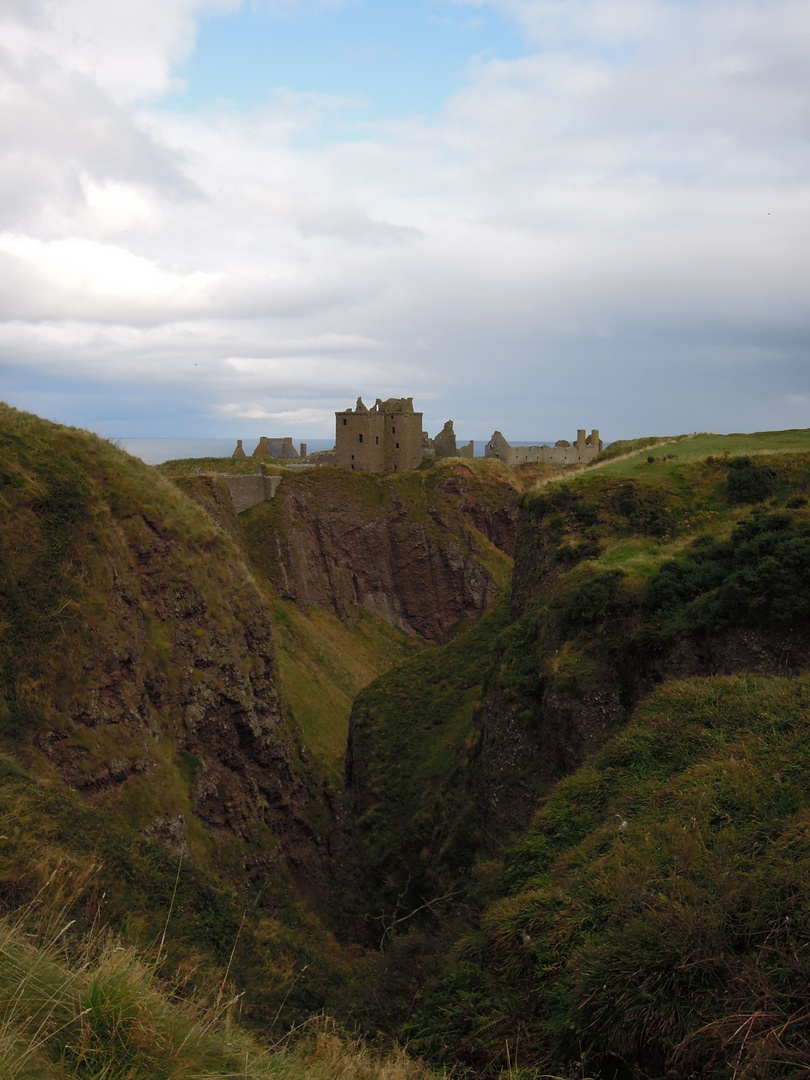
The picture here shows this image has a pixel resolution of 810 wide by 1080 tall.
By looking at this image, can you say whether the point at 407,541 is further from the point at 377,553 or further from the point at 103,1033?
the point at 103,1033

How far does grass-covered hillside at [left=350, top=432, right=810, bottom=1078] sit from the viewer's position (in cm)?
730

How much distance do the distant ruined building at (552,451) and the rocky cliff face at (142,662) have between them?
54.1 meters

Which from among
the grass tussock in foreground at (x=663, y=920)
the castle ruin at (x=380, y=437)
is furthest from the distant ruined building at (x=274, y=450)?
the grass tussock in foreground at (x=663, y=920)

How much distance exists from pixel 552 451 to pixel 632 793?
71417 millimetres

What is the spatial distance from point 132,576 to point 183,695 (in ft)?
12.9

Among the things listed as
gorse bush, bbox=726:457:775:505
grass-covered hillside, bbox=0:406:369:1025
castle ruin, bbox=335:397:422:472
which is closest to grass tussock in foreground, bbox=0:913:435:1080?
grass-covered hillside, bbox=0:406:369:1025

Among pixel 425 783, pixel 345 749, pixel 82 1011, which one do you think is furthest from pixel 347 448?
pixel 82 1011

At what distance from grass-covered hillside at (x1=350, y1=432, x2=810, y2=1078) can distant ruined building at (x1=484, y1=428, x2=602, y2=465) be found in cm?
4701

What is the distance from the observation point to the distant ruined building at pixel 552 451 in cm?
7788

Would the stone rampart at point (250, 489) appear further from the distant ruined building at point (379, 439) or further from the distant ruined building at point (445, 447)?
the distant ruined building at point (445, 447)

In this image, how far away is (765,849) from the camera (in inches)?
344

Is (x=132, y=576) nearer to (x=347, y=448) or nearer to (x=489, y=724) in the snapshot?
(x=489, y=724)

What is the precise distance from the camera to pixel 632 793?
39.5 feet

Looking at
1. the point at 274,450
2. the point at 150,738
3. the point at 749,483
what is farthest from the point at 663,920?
the point at 274,450
